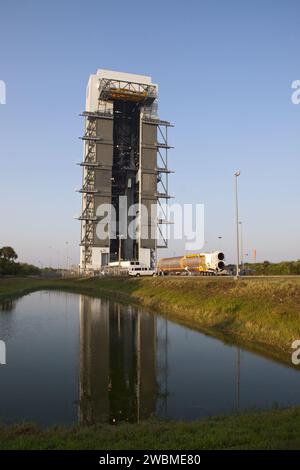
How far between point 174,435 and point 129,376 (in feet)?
34.5

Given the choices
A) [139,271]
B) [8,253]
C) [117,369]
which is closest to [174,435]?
[117,369]

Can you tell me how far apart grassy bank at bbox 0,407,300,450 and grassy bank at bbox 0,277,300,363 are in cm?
1195

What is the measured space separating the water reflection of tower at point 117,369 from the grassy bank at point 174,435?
3.08 metres

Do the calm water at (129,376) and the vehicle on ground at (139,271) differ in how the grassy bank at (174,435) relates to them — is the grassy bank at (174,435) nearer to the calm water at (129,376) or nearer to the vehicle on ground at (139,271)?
the calm water at (129,376)

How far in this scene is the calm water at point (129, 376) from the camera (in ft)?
53.1

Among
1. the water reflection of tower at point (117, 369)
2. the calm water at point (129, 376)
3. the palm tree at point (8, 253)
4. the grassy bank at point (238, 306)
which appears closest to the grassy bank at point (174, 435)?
the calm water at point (129, 376)

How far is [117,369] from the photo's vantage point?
2261cm

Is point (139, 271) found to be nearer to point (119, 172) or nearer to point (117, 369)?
point (119, 172)

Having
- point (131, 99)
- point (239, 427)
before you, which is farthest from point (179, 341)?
point (131, 99)

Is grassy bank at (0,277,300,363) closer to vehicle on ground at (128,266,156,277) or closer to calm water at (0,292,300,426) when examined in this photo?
calm water at (0,292,300,426)

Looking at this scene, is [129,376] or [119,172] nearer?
[129,376]

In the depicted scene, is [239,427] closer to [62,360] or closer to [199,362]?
[199,362]
